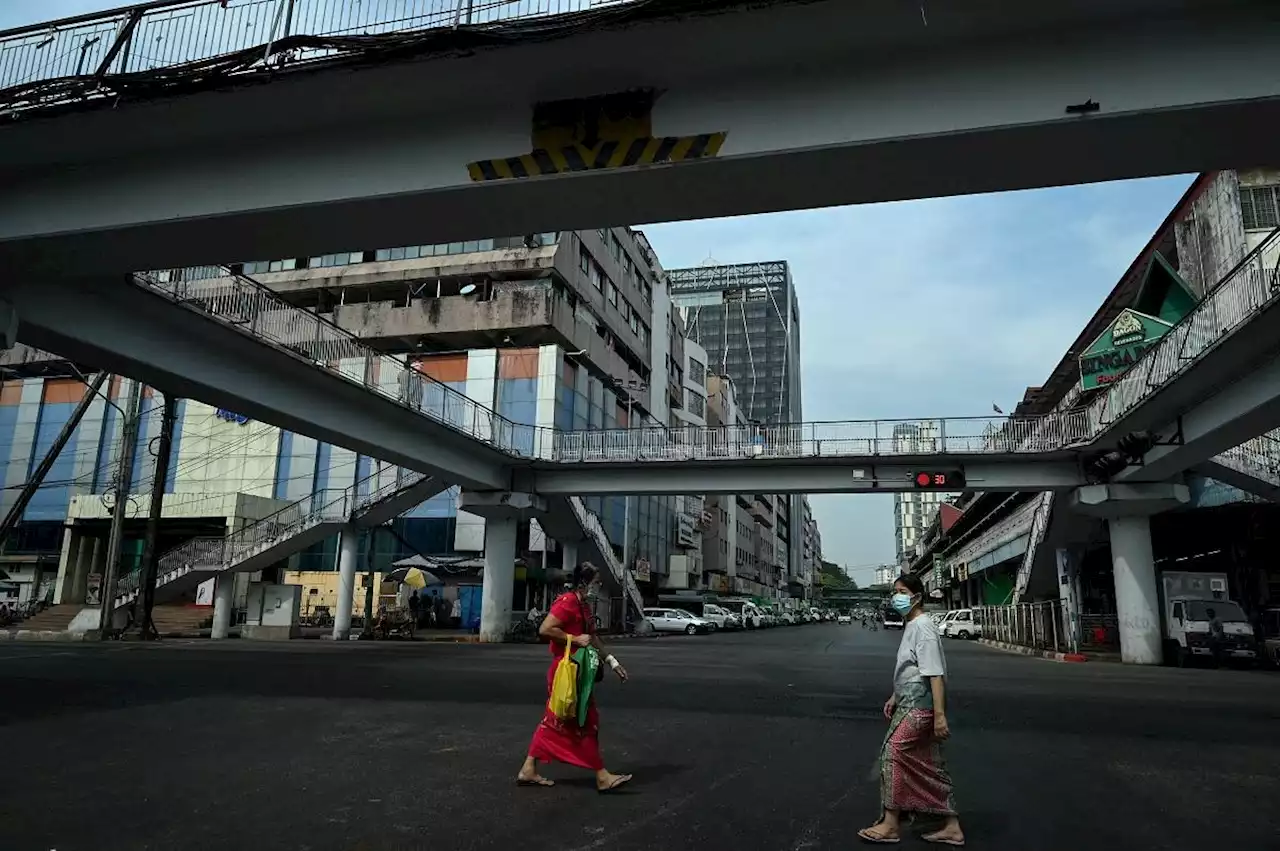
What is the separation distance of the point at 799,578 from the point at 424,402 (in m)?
141

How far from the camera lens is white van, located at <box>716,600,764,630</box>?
57031 millimetres

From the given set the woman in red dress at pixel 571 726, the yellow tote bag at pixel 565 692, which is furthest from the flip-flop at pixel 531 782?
the yellow tote bag at pixel 565 692

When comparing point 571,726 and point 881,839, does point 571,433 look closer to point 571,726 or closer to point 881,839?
point 571,726

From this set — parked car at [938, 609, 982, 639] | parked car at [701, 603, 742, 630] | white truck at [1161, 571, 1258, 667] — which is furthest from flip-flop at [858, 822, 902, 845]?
parked car at [938, 609, 982, 639]

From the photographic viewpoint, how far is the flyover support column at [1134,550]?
23125 mm

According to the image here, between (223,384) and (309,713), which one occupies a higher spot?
(223,384)

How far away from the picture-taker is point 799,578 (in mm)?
155750

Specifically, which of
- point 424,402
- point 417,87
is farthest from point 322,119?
point 424,402

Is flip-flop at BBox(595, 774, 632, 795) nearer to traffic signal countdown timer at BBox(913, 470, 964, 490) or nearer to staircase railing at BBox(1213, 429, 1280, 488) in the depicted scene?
traffic signal countdown timer at BBox(913, 470, 964, 490)

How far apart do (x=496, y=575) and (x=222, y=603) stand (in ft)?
33.8

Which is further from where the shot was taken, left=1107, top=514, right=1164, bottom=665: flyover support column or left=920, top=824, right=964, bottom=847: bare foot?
left=1107, top=514, right=1164, bottom=665: flyover support column

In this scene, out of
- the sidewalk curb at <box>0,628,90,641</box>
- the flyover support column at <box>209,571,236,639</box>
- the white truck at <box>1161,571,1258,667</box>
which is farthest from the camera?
the flyover support column at <box>209,571,236,639</box>

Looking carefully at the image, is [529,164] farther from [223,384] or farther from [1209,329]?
[1209,329]

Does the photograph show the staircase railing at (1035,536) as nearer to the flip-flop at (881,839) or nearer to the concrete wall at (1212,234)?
the concrete wall at (1212,234)
